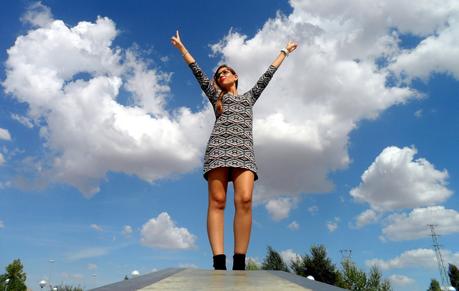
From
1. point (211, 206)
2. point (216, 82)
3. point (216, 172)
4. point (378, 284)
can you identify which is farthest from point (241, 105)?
point (378, 284)

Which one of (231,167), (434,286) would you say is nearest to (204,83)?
(231,167)

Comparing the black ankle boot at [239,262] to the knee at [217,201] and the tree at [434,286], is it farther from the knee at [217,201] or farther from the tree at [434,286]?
the tree at [434,286]

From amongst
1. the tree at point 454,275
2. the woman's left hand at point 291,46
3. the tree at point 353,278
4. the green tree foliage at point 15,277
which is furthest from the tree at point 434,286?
the woman's left hand at point 291,46

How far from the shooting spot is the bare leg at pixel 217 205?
4.32 m

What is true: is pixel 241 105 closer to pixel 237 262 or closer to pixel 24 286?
pixel 237 262

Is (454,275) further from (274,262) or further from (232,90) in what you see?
(232,90)

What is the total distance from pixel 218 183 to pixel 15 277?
44164 mm

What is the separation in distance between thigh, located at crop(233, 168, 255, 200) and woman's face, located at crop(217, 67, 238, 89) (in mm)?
1325

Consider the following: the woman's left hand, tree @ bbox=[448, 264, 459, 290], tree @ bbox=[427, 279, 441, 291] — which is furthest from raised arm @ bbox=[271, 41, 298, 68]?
tree @ bbox=[427, 279, 441, 291]

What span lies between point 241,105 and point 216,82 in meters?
0.62

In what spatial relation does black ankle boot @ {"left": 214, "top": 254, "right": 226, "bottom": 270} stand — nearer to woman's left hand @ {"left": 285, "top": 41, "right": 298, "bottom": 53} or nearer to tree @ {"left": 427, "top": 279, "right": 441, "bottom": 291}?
woman's left hand @ {"left": 285, "top": 41, "right": 298, "bottom": 53}

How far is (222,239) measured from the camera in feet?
14.2

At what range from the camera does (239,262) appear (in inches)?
162

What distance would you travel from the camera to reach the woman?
168 inches
